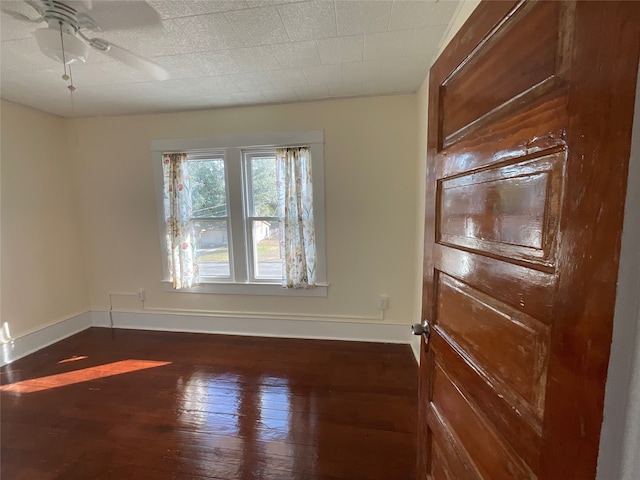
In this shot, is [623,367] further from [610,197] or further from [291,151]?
[291,151]

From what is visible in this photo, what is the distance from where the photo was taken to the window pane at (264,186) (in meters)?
2.92

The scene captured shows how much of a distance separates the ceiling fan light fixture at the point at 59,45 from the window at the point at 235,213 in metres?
1.33

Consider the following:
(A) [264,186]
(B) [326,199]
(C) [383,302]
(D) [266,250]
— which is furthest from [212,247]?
(C) [383,302]

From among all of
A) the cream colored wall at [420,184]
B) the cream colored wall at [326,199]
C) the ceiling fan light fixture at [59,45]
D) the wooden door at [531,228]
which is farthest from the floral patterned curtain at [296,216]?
the wooden door at [531,228]

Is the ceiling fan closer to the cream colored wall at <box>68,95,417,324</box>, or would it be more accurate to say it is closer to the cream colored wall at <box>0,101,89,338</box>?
the cream colored wall at <box>68,95,417,324</box>

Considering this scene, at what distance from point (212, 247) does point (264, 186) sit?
90 cm

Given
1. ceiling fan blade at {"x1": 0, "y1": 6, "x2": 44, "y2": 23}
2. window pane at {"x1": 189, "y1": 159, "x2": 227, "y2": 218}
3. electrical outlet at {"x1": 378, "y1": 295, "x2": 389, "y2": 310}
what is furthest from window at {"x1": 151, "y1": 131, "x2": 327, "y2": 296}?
ceiling fan blade at {"x1": 0, "y1": 6, "x2": 44, "y2": 23}

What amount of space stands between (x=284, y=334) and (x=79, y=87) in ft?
9.29

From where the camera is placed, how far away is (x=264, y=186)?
2943mm

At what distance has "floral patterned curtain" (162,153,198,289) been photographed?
2.94 m

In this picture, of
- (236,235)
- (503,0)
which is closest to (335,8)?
(503,0)

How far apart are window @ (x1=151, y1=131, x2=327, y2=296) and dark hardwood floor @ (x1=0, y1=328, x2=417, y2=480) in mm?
671

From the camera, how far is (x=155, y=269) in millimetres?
3170

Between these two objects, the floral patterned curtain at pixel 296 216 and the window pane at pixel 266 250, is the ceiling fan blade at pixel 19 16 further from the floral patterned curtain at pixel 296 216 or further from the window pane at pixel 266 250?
the window pane at pixel 266 250
